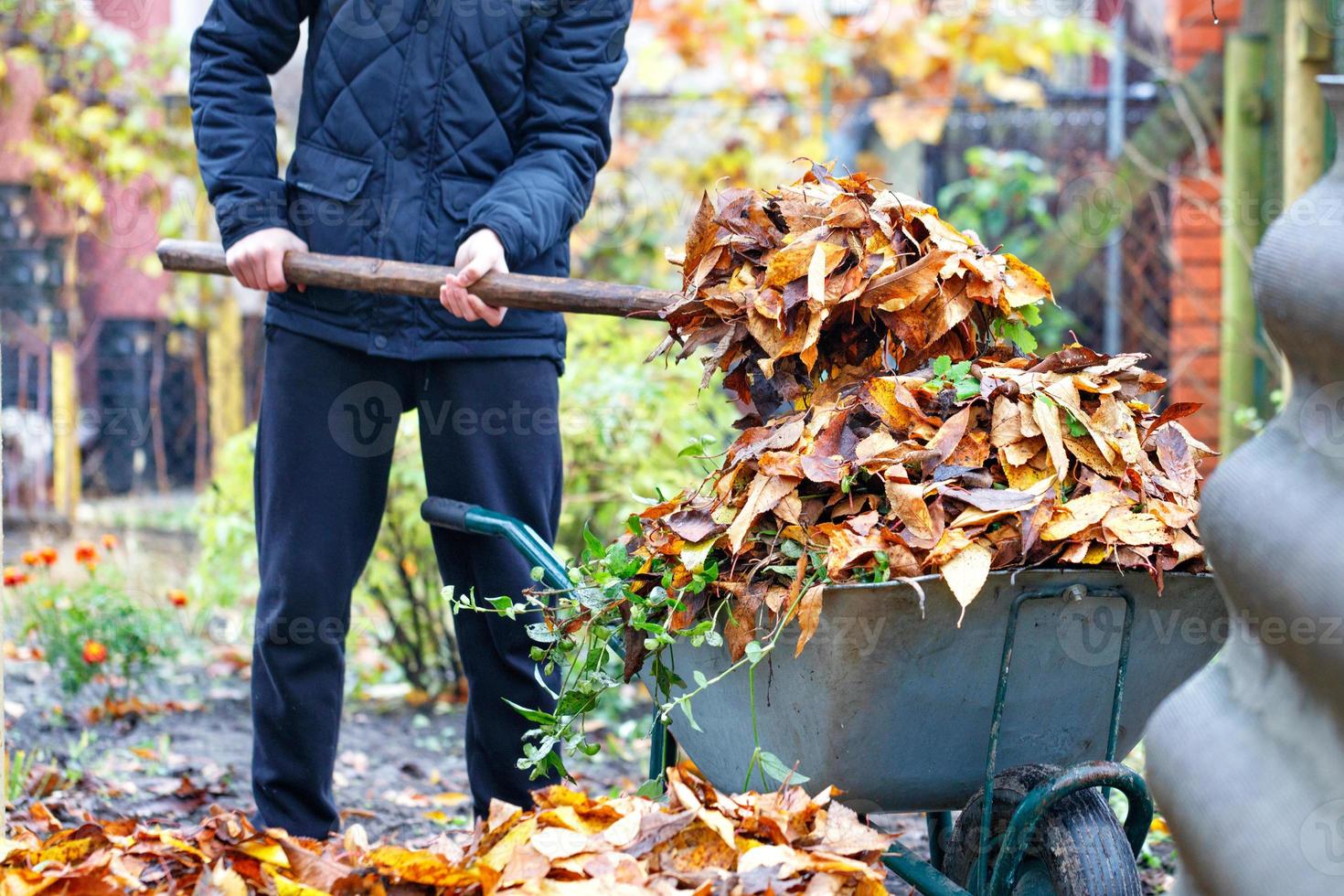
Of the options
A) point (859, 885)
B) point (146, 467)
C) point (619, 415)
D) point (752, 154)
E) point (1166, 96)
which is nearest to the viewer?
point (859, 885)

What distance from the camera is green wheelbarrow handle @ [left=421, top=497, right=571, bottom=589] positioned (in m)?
2.05

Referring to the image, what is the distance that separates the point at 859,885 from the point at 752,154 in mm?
4872

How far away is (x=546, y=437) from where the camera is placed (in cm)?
246

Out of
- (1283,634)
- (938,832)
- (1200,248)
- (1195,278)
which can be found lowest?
(938,832)

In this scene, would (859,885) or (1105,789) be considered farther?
(1105,789)

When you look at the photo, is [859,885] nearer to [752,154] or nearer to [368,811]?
[368,811]

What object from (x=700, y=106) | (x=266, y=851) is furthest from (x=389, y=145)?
(x=700, y=106)

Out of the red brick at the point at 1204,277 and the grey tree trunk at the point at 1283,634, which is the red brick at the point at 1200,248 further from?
the grey tree trunk at the point at 1283,634

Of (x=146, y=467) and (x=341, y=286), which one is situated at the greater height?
(x=341, y=286)

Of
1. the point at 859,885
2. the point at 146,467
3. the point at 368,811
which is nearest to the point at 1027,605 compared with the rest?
the point at 859,885

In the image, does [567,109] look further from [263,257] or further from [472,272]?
[263,257]

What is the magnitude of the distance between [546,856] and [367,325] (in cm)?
111

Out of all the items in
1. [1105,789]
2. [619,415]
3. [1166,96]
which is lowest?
[1105,789]

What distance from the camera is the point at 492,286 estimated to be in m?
2.20
